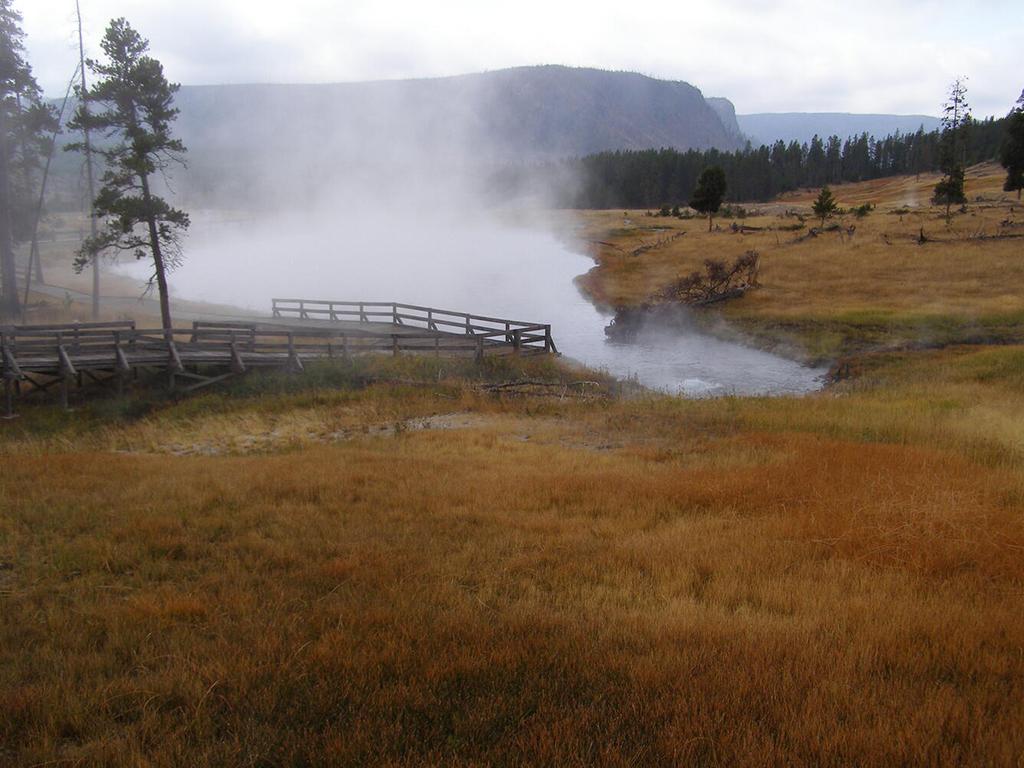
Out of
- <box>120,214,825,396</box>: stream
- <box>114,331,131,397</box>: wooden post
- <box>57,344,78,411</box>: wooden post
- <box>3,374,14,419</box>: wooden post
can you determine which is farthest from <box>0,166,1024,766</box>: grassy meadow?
<box>120,214,825,396</box>: stream

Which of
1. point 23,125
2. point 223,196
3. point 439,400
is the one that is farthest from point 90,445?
point 223,196

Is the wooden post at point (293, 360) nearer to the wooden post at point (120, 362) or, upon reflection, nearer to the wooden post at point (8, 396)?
the wooden post at point (120, 362)

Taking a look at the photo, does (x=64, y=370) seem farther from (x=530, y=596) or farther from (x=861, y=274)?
(x=861, y=274)

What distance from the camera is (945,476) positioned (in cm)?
952

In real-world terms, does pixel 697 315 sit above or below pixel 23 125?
below

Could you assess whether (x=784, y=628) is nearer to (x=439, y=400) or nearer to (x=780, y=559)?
(x=780, y=559)

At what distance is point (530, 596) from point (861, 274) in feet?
135

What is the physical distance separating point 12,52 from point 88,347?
68.2ft

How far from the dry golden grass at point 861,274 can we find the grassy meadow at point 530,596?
15521 millimetres

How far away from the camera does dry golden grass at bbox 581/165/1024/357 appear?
29.0m

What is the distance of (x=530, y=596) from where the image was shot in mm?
5766

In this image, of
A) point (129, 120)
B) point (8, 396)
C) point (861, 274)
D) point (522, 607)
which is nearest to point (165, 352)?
point (8, 396)

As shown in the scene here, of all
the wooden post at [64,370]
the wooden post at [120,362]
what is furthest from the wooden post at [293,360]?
the wooden post at [64,370]

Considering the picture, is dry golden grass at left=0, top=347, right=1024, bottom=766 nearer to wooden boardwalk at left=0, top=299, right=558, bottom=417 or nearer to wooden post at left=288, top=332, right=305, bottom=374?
wooden boardwalk at left=0, top=299, right=558, bottom=417
